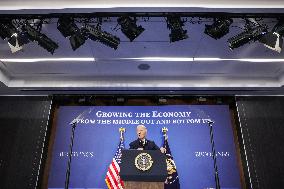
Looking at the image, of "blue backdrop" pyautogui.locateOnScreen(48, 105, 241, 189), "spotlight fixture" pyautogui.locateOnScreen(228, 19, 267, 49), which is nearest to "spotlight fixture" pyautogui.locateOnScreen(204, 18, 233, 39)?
"spotlight fixture" pyautogui.locateOnScreen(228, 19, 267, 49)

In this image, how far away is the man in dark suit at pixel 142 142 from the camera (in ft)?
16.4

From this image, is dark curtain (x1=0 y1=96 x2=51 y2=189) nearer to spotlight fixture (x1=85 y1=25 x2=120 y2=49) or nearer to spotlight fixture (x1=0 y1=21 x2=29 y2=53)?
spotlight fixture (x1=0 y1=21 x2=29 y2=53)

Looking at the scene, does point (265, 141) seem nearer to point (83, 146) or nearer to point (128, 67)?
point (128, 67)

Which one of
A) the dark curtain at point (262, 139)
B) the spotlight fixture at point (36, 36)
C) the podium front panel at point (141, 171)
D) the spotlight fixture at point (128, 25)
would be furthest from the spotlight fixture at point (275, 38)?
the spotlight fixture at point (36, 36)

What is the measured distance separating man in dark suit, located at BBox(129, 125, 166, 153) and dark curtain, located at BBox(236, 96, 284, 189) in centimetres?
217

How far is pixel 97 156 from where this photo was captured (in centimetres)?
568

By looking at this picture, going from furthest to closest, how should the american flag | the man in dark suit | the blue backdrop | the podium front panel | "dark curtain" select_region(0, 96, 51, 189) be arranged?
"dark curtain" select_region(0, 96, 51, 189)
the blue backdrop
the american flag
the man in dark suit
the podium front panel

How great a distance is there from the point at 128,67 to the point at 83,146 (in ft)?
6.23

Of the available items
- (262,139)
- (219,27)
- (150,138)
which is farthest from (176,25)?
(262,139)

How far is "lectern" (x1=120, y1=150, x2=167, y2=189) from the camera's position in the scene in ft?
8.16

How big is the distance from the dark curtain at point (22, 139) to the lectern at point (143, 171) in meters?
3.76

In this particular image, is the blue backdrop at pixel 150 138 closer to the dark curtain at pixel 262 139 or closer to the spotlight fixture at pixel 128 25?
the dark curtain at pixel 262 139

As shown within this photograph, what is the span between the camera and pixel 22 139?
5.99m

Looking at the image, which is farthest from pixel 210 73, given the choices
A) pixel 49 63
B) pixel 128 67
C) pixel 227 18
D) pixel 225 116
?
pixel 49 63
